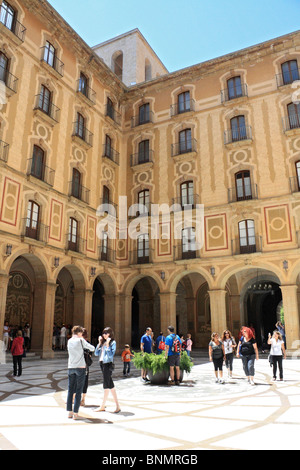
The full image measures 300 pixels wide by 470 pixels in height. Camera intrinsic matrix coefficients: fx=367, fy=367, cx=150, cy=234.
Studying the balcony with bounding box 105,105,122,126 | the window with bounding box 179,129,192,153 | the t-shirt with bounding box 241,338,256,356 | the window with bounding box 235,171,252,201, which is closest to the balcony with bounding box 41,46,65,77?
the balcony with bounding box 105,105,122,126

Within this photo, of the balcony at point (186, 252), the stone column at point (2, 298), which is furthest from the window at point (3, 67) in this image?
the balcony at point (186, 252)

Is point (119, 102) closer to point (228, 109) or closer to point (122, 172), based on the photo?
point (122, 172)

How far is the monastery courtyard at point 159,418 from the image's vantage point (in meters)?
4.61

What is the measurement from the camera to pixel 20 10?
63.1 ft

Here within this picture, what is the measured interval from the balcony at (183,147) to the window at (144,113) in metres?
3.51

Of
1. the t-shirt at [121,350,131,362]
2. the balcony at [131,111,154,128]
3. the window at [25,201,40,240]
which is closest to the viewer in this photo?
the t-shirt at [121,350,131,362]

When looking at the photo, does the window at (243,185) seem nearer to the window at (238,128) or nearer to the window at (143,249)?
the window at (238,128)

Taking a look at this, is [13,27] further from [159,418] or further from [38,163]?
[159,418]

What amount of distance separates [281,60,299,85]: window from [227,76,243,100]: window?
2.67 meters

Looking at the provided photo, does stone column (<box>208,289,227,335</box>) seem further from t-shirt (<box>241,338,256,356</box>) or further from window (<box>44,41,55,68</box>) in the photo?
window (<box>44,41,55,68</box>)

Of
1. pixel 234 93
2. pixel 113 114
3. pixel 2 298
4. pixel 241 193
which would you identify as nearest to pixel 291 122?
pixel 234 93

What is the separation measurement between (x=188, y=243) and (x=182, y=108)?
31.7 feet

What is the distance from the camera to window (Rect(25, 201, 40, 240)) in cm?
1803

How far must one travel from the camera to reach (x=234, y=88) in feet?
78.8
